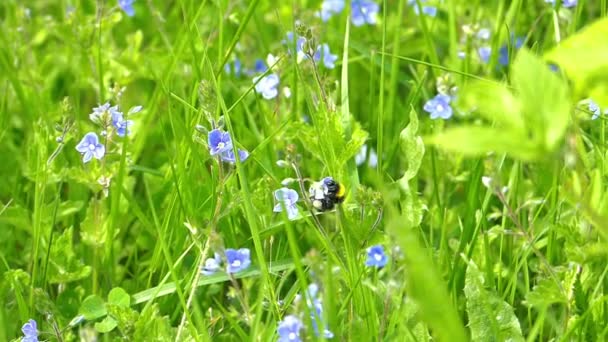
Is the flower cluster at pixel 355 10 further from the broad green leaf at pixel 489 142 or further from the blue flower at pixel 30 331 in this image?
the broad green leaf at pixel 489 142

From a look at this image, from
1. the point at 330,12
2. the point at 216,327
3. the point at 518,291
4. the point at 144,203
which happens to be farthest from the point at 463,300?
the point at 330,12

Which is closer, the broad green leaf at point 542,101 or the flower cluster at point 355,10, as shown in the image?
the broad green leaf at point 542,101

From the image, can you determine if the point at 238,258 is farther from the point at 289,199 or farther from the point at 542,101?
the point at 542,101

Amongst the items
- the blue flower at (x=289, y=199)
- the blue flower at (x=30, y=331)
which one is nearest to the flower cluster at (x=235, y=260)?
the blue flower at (x=289, y=199)

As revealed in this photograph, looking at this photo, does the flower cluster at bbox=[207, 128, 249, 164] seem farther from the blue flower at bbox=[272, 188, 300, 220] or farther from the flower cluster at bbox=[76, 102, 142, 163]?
the flower cluster at bbox=[76, 102, 142, 163]

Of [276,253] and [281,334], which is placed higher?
[281,334]

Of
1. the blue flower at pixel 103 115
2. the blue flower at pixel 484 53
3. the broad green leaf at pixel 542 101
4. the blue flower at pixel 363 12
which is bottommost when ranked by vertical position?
the blue flower at pixel 484 53

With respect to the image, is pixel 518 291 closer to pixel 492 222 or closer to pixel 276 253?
pixel 492 222
